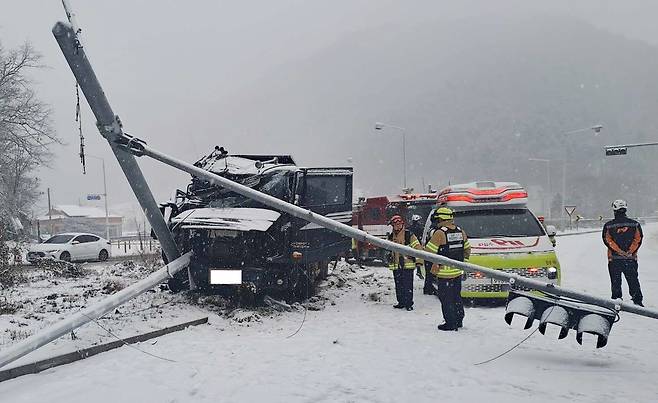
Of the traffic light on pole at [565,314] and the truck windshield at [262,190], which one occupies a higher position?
the truck windshield at [262,190]

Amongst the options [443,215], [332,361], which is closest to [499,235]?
[443,215]

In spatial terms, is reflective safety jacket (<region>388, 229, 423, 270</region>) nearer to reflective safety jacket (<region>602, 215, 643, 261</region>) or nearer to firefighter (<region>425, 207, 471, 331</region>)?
firefighter (<region>425, 207, 471, 331</region>)

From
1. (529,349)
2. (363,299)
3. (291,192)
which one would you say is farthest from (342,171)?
(529,349)

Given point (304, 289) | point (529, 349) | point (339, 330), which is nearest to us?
point (529, 349)

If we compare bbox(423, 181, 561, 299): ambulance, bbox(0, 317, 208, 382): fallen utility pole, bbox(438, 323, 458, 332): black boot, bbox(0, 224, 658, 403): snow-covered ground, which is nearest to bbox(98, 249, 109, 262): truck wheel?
bbox(0, 224, 658, 403): snow-covered ground

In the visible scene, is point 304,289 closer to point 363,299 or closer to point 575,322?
point 363,299

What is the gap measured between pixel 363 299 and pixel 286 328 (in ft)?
9.48

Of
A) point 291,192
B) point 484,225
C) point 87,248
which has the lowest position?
point 87,248

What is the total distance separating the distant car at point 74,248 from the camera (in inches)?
813

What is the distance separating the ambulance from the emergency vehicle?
526 centimetres

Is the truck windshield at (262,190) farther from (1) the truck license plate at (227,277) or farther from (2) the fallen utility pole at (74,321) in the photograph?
(2) the fallen utility pole at (74,321)

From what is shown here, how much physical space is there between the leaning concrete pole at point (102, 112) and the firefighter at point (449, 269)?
13.8ft

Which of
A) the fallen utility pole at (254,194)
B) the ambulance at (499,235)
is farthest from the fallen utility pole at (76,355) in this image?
the ambulance at (499,235)

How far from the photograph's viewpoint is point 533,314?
590 centimetres
